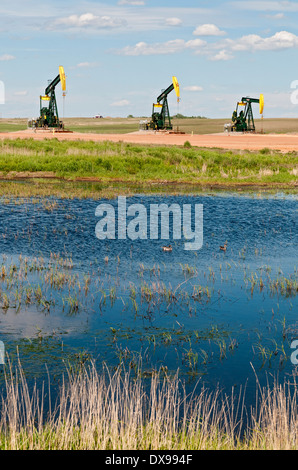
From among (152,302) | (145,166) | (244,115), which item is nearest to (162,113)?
(244,115)

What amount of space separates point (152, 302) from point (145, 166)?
3054cm

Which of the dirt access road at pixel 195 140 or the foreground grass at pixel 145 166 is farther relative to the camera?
the dirt access road at pixel 195 140

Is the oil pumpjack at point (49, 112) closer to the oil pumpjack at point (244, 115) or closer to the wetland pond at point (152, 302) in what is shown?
the oil pumpjack at point (244, 115)

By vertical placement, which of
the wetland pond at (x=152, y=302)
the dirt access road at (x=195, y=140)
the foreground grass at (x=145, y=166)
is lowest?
the wetland pond at (x=152, y=302)

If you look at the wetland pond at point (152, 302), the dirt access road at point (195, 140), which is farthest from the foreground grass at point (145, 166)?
the wetland pond at point (152, 302)

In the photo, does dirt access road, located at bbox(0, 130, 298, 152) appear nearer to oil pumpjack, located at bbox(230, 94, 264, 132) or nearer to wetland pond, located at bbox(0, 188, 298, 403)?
oil pumpjack, located at bbox(230, 94, 264, 132)

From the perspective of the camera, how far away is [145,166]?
44.5m

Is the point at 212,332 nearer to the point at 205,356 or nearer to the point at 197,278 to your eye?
the point at 205,356

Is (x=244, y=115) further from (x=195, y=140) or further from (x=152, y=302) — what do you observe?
(x=152, y=302)

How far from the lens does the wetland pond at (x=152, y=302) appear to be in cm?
1113

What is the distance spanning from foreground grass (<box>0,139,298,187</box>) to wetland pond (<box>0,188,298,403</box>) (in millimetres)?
16157

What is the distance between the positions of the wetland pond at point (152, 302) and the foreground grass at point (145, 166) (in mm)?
16157

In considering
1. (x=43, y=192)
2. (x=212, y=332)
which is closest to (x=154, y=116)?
(x=43, y=192)

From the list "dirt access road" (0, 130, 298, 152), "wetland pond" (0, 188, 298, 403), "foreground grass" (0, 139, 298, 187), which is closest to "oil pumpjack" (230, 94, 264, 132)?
"dirt access road" (0, 130, 298, 152)
